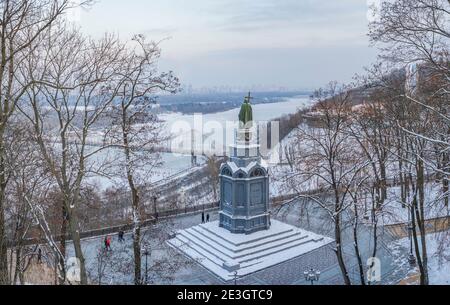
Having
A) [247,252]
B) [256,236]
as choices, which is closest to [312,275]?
[247,252]

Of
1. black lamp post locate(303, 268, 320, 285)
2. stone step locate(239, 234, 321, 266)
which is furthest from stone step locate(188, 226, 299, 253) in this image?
black lamp post locate(303, 268, 320, 285)

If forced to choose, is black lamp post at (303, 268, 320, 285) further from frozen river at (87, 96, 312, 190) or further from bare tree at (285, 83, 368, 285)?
frozen river at (87, 96, 312, 190)

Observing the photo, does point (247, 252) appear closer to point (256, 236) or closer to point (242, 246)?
point (242, 246)

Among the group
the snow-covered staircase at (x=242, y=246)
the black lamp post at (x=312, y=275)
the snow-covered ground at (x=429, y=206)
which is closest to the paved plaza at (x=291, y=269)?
the black lamp post at (x=312, y=275)

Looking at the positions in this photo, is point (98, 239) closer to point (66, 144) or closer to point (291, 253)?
Answer: point (291, 253)

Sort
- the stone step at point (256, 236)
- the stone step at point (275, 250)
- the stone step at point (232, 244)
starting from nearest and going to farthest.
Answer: the stone step at point (275, 250) < the stone step at point (232, 244) < the stone step at point (256, 236)

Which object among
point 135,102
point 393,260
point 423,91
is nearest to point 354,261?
point 393,260

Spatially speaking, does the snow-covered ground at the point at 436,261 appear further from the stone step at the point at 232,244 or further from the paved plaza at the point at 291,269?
the stone step at the point at 232,244
